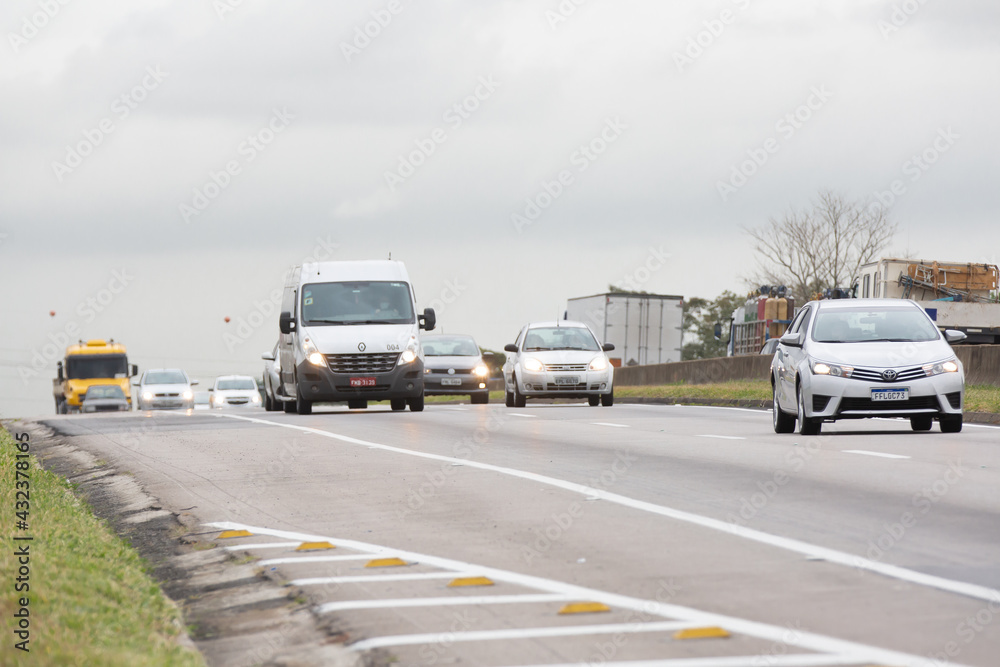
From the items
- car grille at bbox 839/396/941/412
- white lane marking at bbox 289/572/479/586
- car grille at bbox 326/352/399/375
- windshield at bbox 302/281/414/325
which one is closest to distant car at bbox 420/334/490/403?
windshield at bbox 302/281/414/325

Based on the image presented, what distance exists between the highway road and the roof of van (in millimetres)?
9740

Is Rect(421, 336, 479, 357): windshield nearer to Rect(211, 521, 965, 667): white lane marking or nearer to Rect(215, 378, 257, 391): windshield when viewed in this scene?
Rect(215, 378, 257, 391): windshield

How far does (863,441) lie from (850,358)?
1.16 metres

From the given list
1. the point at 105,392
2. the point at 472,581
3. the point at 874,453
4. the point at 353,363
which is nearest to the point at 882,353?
the point at 874,453

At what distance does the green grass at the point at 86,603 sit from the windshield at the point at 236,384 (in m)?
47.4

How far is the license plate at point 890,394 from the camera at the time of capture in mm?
16219

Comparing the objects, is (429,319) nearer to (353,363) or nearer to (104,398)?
(353,363)

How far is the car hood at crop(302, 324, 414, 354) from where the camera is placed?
82.9 feet

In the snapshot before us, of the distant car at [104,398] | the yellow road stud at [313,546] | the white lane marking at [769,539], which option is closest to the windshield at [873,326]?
the white lane marking at [769,539]

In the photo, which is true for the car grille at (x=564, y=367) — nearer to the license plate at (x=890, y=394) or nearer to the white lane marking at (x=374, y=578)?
the license plate at (x=890, y=394)

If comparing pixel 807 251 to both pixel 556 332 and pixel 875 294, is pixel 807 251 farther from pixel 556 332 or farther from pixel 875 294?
pixel 556 332

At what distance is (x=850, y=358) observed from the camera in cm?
1656

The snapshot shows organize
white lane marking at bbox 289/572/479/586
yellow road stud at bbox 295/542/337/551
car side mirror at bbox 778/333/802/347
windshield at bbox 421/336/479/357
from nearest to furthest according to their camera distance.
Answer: white lane marking at bbox 289/572/479/586, yellow road stud at bbox 295/542/337/551, car side mirror at bbox 778/333/802/347, windshield at bbox 421/336/479/357

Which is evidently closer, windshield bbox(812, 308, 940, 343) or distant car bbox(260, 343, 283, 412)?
windshield bbox(812, 308, 940, 343)
